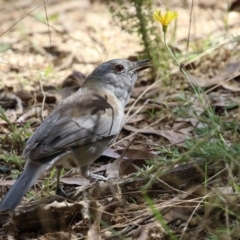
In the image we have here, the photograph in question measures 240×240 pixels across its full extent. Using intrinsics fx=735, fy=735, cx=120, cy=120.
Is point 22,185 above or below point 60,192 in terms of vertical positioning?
above

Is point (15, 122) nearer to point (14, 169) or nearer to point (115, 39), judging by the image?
point (14, 169)

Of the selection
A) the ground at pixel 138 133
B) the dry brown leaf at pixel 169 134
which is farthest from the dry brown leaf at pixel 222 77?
the dry brown leaf at pixel 169 134

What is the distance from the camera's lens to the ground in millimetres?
4945

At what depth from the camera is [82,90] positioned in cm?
687

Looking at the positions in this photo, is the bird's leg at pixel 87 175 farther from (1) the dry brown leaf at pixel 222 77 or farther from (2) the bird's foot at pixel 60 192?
(1) the dry brown leaf at pixel 222 77

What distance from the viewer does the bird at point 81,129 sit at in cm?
540

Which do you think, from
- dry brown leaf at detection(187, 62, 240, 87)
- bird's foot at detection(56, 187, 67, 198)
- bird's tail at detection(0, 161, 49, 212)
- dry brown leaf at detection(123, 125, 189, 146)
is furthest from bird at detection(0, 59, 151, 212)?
dry brown leaf at detection(187, 62, 240, 87)

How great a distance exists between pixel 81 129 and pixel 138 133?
4.35 ft

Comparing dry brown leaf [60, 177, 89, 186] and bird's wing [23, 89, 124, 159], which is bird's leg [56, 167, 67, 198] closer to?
bird's wing [23, 89, 124, 159]

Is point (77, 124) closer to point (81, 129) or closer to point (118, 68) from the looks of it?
point (81, 129)

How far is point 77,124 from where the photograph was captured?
19.4ft

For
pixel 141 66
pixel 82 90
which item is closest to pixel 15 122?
pixel 82 90

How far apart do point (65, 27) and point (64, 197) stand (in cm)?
562

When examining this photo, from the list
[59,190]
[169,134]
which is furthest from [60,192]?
[169,134]
